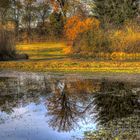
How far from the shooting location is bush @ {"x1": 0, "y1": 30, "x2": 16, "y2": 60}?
41531mm

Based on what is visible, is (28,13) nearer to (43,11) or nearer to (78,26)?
(43,11)

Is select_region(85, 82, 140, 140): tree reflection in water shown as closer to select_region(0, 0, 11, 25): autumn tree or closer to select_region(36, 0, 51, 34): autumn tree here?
select_region(0, 0, 11, 25): autumn tree

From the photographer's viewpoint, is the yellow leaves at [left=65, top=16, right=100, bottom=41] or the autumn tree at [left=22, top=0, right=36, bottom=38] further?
the autumn tree at [left=22, top=0, right=36, bottom=38]

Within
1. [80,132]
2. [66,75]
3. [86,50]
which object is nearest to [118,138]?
[80,132]

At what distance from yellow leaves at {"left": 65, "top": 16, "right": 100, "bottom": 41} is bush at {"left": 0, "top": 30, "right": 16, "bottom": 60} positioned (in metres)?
10.9

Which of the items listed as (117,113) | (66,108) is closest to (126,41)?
(66,108)

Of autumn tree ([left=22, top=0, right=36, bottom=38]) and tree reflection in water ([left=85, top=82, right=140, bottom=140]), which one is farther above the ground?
autumn tree ([left=22, top=0, right=36, bottom=38])

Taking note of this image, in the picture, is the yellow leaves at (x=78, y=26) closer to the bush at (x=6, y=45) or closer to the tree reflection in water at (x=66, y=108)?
the bush at (x=6, y=45)

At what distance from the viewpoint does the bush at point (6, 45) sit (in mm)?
41531

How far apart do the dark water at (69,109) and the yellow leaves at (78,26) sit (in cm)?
2428

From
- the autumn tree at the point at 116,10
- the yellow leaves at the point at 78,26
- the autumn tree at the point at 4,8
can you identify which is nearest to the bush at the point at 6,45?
the yellow leaves at the point at 78,26

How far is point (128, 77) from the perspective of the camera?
27.9 meters

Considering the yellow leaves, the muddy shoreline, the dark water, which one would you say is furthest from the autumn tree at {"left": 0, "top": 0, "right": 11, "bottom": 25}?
the dark water

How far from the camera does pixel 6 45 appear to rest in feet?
137
